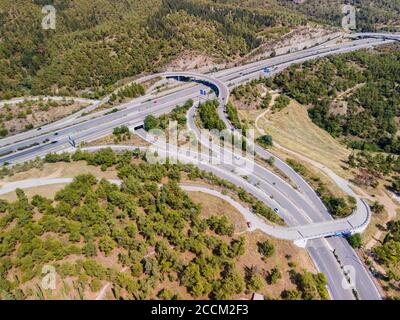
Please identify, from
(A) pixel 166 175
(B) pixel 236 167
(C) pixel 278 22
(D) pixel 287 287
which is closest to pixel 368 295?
(D) pixel 287 287

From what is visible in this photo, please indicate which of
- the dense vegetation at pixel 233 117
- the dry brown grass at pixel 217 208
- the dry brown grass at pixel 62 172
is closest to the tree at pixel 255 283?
the dry brown grass at pixel 217 208

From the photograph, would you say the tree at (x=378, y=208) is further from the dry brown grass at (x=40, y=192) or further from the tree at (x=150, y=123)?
the dry brown grass at (x=40, y=192)

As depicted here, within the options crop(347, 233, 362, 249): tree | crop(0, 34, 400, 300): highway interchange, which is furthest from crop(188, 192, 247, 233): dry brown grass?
crop(347, 233, 362, 249): tree

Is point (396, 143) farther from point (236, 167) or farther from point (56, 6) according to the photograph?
point (56, 6)

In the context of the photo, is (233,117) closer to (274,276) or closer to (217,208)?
(217,208)

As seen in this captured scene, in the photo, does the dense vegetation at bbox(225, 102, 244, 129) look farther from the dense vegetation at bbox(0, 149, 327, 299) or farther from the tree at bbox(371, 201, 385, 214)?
the tree at bbox(371, 201, 385, 214)
